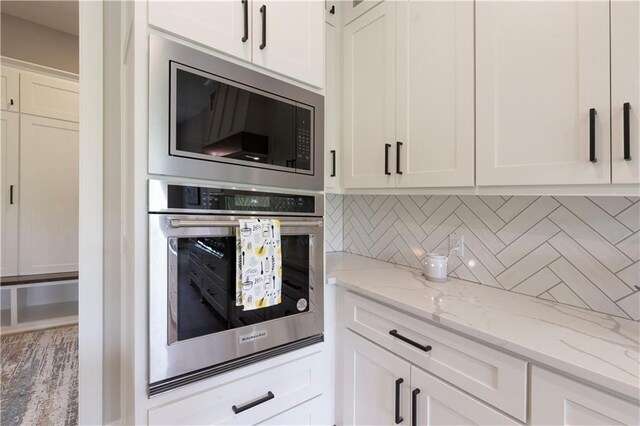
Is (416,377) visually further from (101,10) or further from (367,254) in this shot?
(101,10)

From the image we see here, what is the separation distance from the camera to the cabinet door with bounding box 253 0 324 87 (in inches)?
45.7

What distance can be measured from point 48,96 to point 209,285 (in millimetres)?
3689

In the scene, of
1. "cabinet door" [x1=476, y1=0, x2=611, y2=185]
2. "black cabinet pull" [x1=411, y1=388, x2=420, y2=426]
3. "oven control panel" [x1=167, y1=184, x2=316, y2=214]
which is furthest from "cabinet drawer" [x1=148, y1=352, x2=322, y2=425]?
"cabinet door" [x1=476, y1=0, x2=611, y2=185]

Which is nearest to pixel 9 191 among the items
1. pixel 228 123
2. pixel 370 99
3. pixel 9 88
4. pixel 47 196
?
pixel 47 196

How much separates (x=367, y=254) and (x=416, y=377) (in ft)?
3.40

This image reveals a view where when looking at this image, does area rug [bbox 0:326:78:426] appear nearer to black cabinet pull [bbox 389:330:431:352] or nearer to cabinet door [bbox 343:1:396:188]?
black cabinet pull [bbox 389:330:431:352]

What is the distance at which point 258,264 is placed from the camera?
1.10 m

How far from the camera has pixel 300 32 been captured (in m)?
1.30

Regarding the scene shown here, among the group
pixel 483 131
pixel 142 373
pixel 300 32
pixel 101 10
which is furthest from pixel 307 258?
pixel 101 10

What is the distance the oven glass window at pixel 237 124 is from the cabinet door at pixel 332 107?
49cm

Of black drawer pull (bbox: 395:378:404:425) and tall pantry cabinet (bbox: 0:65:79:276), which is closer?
black drawer pull (bbox: 395:378:404:425)

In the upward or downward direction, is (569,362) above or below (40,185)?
below

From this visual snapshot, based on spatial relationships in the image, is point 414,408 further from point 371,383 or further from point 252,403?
point 252,403

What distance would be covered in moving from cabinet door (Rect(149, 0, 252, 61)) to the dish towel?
2.11 ft
